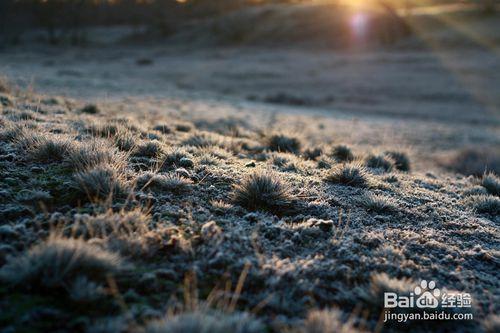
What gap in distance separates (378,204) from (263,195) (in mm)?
1495

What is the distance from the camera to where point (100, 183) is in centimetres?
408

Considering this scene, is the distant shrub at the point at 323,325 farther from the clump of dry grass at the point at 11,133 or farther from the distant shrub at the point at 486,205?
the clump of dry grass at the point at 11,133

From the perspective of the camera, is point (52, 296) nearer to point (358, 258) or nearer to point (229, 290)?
point (229, 290)

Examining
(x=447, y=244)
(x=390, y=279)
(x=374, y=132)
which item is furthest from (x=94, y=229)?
(x=374, y=132)

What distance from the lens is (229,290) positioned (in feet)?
9.87

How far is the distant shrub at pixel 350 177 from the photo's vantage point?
19.2 ft

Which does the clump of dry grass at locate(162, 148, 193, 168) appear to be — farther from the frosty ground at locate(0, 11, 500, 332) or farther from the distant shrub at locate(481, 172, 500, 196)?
the distant shrub at locate(481, 172, 500, 196)

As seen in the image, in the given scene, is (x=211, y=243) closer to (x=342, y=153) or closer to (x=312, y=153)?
(x=312, y=153)

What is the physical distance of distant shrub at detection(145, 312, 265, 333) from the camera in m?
2.32

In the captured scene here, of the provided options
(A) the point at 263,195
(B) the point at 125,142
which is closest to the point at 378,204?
(A) the point at 263,195

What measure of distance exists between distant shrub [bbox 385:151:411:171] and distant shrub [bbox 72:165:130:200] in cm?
699

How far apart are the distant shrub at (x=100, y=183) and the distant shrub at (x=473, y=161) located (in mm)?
11059

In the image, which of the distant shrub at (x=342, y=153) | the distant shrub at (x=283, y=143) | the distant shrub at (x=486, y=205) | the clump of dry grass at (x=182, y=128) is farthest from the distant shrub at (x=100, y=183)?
the clump of dry grass at (x=182, y=128)

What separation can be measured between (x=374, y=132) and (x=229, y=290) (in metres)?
15.7
